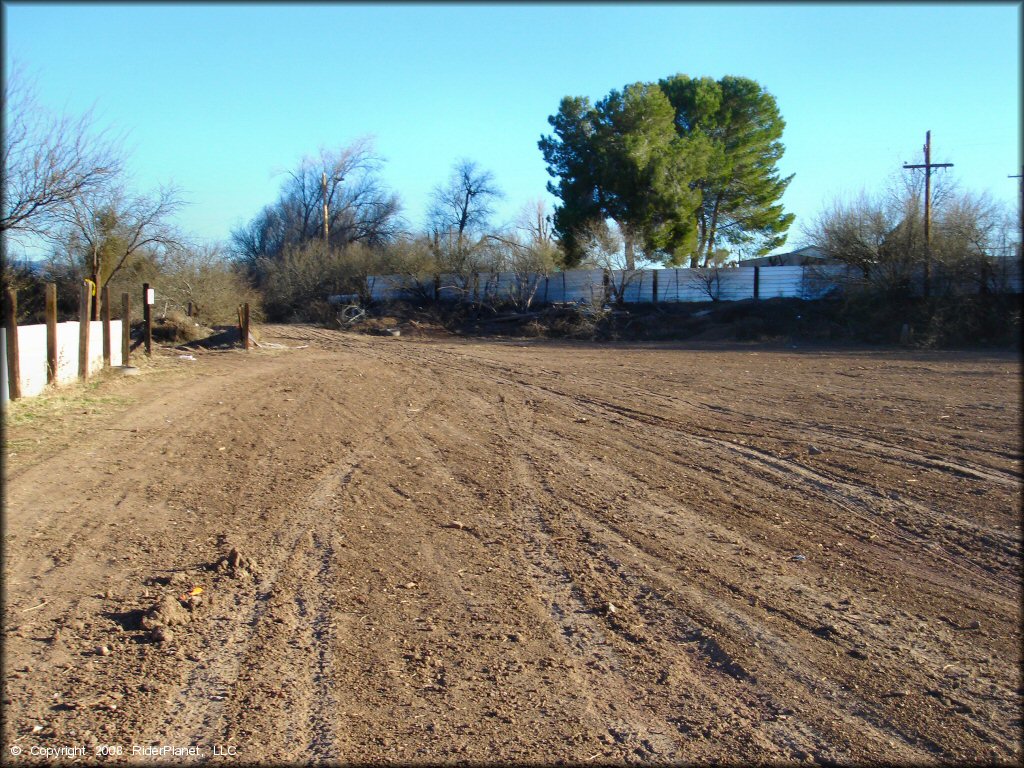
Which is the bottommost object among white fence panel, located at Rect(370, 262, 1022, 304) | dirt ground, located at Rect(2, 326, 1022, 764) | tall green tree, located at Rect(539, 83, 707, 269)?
dirt ground, located at Rect(2, 326, 1022, 764)

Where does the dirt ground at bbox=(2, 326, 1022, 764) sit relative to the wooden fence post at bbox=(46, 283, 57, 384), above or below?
below

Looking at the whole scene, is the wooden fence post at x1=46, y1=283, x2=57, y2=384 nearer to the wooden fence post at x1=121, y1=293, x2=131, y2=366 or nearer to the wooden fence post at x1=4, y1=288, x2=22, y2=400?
the wooden fence post at x1=4, y1=288, x2=22, y2=400

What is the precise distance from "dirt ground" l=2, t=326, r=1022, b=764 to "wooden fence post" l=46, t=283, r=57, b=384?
7.04 feet

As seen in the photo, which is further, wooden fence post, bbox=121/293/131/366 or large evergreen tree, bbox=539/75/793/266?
large evergreen tree, bbox=539/75/793/266

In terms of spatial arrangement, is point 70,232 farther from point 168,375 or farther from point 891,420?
point 891,420

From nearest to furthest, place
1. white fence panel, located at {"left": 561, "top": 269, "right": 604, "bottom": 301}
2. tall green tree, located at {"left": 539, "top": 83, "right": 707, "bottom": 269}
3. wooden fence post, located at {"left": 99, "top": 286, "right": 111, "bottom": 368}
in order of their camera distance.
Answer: wooden fence post, located at {"left": 99, "top": 286, "right": 111, "bottom": 368} → white fence panel, located at {"left": 561, "top": 269, "right": 604, "bottom": 301} → tall green tree, located at {"left": 539, "top": 83, "right": 707, "bottom": 269}

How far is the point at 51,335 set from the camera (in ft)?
44.8

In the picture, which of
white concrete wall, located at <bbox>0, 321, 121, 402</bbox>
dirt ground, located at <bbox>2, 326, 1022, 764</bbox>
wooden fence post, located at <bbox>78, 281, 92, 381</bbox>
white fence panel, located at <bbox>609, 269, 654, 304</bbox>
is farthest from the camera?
white fence panel, located at <bbox>609, 269, 654, 304</bbox>

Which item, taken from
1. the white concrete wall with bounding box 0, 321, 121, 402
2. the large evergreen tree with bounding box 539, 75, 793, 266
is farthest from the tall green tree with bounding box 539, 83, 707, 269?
the white concrete wall with bounding box 0, 321, 121, 402

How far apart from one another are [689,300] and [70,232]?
956 inches

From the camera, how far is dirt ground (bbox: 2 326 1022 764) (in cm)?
393

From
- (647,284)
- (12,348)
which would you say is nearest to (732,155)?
(647,284)

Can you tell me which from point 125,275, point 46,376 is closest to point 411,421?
point 46,376

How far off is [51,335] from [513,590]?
36.9 ft
